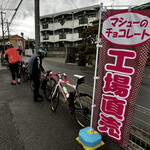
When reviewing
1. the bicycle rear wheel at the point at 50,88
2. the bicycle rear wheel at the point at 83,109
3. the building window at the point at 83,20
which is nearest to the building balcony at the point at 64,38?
the building window at the point at 83,20

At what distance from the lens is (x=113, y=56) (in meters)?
1.98

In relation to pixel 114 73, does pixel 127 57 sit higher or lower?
higher

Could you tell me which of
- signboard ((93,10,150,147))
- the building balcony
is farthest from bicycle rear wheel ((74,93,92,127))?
the building balcony

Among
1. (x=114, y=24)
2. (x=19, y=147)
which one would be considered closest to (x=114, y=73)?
(x=114, y=24)

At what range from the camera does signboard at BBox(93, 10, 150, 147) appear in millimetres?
1694

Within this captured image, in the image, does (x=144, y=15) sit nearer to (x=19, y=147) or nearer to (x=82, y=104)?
(x=82, y=104)

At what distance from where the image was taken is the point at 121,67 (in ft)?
6.28

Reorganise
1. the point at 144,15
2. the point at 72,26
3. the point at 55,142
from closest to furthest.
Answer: the point at 144,15 < the point at 55,142 < the point at 72,26

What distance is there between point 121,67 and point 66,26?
29.1 metres

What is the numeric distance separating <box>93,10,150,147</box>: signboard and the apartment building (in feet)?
79.7

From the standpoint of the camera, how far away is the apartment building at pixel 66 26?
2486cm

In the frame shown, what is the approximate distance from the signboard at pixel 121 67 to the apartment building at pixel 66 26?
79.7 feet

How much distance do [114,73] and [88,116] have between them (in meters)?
1.80

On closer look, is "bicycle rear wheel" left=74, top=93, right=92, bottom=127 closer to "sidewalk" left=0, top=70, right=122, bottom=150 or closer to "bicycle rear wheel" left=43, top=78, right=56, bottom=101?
"sidewalk" left=0, top=70, right=122, bottom=150
